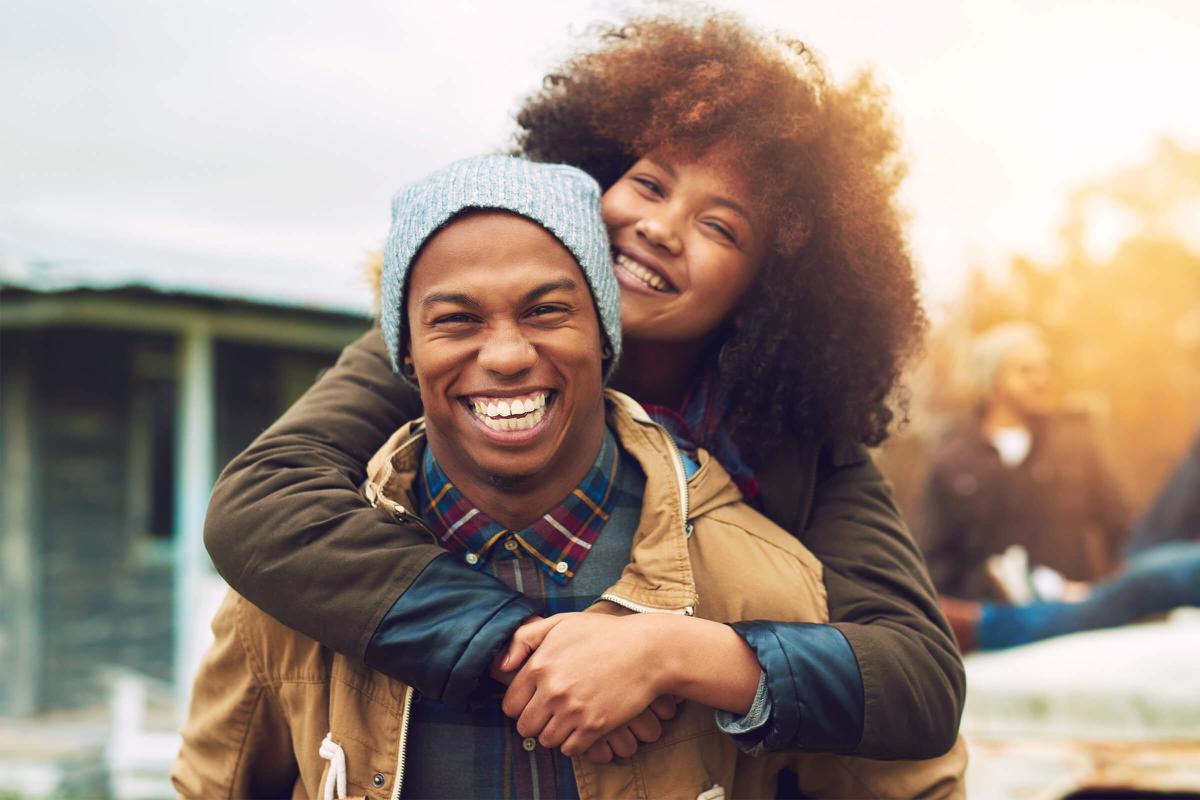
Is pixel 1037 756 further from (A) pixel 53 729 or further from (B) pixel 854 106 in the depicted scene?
(A) pixel 53 729

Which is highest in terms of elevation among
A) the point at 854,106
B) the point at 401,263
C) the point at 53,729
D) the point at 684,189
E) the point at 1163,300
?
the point at 1163,300

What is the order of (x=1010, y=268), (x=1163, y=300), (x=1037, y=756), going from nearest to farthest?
1. (x=1037, y=756)
2. (x=1163, y=300)
3. (x=1010, y=268)

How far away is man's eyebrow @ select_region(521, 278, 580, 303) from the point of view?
1.84m

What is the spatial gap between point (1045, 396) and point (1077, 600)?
5.43 ft

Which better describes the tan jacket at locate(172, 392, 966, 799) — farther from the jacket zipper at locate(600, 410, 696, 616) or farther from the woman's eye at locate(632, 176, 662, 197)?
the woman's eye at locate(632, 176, 662, 197)

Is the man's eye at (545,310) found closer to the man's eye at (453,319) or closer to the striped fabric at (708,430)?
the man's eye at (453,319)

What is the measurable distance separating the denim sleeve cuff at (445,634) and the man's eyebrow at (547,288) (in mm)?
442

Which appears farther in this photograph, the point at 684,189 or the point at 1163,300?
the point at 1163,300

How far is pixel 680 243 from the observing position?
2.30 meters

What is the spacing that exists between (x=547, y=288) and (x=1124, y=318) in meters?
21.8

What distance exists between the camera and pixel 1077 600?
4504 millimetres

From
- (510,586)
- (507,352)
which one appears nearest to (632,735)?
(510,586)

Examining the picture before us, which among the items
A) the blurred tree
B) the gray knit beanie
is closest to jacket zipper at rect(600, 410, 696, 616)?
the gray knit beanie

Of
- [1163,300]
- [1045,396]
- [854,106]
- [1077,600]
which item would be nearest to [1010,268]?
[1163,300]
